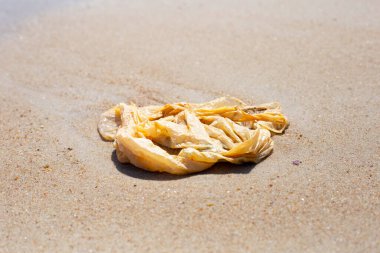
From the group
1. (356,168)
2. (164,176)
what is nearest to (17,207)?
(164,176)

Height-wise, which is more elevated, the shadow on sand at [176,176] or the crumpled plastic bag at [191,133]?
the crumpled plastic bag at [191,133]

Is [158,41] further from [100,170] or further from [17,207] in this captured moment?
[17,207]

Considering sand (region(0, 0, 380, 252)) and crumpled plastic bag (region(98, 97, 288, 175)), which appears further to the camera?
crumpled plastic bag (region(98, 97, 288, 175))

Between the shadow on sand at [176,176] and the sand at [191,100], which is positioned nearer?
the sand at [191,100]

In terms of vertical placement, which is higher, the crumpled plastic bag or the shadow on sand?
the crumpled plastic bag

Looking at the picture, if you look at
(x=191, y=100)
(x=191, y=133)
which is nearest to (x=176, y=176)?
(x=191, y=133)
